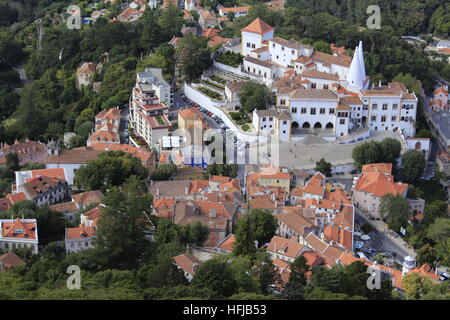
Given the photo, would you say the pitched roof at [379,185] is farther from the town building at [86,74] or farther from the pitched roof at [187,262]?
the town building at [86,74]

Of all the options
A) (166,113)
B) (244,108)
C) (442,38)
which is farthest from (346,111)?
(442,38)

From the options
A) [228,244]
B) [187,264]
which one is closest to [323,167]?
[228,244]

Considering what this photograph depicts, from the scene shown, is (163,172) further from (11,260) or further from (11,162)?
(11,260)

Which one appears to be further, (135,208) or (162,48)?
(162,48)

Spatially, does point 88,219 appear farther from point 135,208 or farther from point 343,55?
point 343,55

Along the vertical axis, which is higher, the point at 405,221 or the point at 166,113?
the point at 166,113

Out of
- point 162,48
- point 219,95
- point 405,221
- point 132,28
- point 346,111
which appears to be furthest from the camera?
point 132,28
